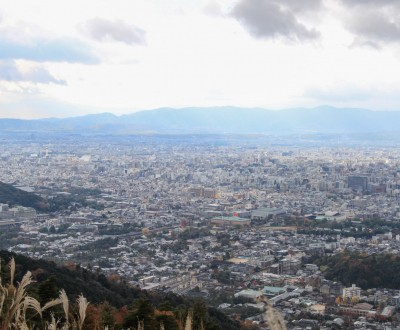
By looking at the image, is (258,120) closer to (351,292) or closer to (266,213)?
(266,213)

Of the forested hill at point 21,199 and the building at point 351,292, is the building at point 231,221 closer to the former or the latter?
the forested hill at point 21,199

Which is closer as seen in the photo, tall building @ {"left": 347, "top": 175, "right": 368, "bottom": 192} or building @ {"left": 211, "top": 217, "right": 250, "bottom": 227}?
building @ {"left": 211, "top": 217, "right": 250, "bottom": 227}

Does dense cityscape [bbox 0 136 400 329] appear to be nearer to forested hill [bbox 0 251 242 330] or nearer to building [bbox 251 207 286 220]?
building [bbox 251 207 286 220]

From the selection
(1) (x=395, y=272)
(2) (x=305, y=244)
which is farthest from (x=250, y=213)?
(1) (x=395, y=272)

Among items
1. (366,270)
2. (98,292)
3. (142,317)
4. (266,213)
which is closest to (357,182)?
(266,213)

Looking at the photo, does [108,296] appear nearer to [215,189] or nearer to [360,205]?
[360,205]

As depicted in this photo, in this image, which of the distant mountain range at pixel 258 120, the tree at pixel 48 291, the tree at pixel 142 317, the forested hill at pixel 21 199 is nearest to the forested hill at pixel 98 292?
the tree at pixel 48 291

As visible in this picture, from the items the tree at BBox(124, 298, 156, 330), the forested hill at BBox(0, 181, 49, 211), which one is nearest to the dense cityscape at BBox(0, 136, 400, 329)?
the forested hill at BBox(0, 181, 49, 211)
